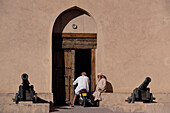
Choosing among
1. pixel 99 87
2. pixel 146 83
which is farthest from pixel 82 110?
pixel 146 83

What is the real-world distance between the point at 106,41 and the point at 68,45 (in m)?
1.57

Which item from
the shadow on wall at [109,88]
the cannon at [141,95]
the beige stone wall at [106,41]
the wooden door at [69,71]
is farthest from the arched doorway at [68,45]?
the cannon at [141,95]

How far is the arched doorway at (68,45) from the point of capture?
15.2 meters

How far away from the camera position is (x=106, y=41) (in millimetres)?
14945

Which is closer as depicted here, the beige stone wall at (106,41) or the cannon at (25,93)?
the cannon at (25,93)

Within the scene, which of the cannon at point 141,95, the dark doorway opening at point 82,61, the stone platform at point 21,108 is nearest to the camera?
the stone platform at point 21,108

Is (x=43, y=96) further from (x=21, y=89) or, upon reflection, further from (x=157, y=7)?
(x=157, y=7)

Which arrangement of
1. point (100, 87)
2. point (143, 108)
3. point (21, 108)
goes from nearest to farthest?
point (21, 108), point (143, 108), point (100, 87)


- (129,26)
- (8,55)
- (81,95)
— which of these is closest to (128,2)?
(129,26)

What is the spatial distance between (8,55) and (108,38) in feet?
12.8

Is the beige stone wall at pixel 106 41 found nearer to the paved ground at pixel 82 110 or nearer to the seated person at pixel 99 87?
the seated person at pixel 99 87

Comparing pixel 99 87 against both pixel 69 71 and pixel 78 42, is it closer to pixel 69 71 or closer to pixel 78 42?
pixel 69 71

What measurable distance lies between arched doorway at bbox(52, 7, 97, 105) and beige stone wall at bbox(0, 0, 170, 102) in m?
0.44

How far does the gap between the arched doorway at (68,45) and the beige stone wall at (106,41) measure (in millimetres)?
436
